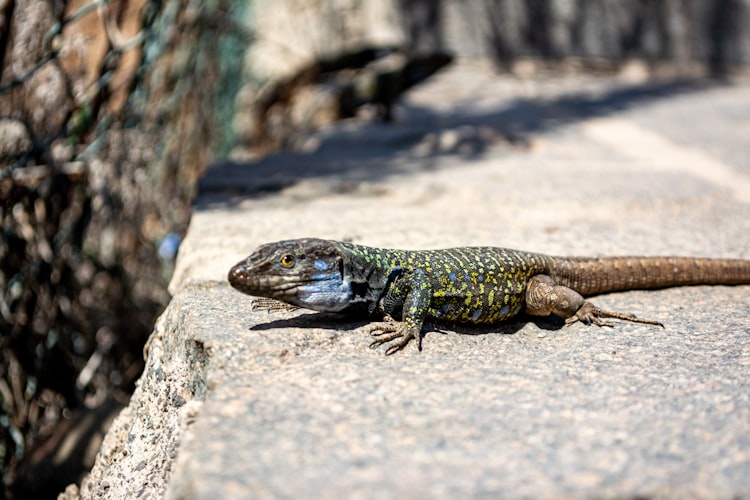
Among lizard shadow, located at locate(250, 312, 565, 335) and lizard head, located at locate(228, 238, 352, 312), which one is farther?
lizard shadow, located at locate(250, 312, 565, 335)

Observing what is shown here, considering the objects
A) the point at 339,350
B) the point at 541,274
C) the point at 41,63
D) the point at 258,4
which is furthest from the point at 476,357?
the point at 258,4

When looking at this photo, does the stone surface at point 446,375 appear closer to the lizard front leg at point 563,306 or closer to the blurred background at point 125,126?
the lizard front leg at point 563,306

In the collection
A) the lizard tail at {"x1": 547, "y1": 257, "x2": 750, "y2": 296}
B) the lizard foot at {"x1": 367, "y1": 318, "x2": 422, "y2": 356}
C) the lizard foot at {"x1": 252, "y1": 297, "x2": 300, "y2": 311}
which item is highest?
the lizard foot at {"x1": 252, "y1": 297, "x2": 300, "y2": 311}

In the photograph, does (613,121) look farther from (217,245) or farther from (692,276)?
(217,245)

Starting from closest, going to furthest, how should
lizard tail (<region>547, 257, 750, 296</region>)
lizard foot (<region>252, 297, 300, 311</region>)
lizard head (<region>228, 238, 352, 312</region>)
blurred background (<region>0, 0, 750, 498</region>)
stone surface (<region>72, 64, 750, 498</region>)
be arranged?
stone surface (<region>72, 64, 750, 498</region>)
lizard head (<region>228, 238, 352, 312</region>)
lizard foot (<region>252, 297, 300, 311</region>)
lizard tail (<region>547, 257, 750, 296</region>)
blurred background (<region>0, 0, 750, 498</region>)

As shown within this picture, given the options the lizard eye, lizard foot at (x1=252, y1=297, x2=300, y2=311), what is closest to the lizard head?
the lizard eye

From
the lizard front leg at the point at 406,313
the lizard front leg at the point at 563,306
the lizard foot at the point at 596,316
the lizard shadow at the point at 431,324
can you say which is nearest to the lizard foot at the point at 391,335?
the lizard front leg at the point at 406,313

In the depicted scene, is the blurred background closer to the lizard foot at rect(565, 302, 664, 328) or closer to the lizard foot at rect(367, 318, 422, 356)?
the lizard foot at rect(367, 318, 422, 356)
